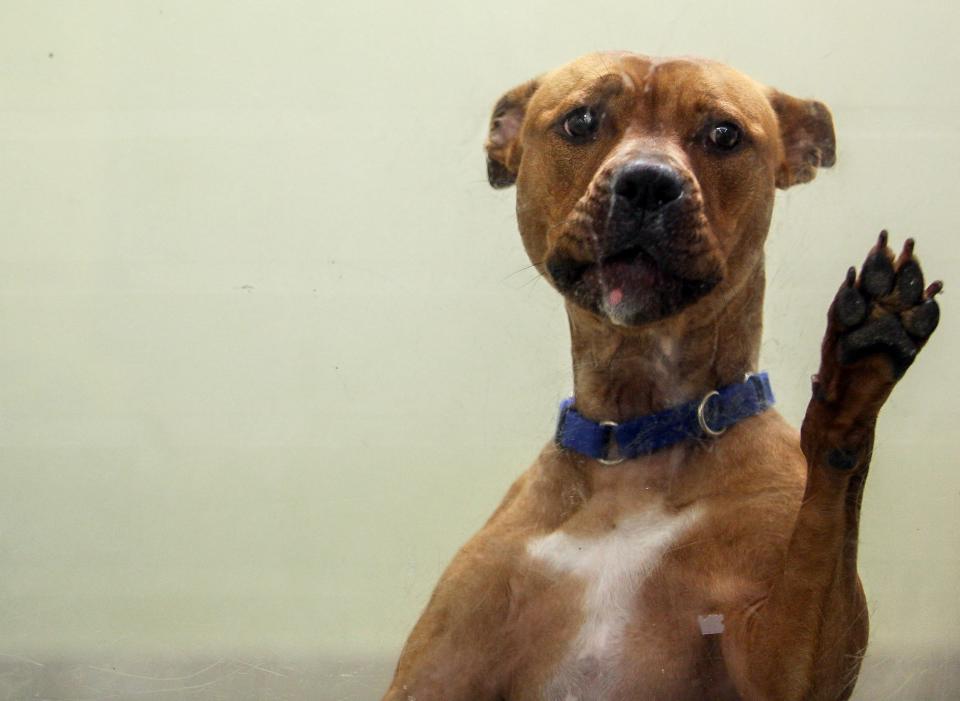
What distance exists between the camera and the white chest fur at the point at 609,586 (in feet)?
5.57

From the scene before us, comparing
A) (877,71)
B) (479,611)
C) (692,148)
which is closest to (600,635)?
(479,611)

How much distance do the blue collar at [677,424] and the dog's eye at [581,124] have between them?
43 cm

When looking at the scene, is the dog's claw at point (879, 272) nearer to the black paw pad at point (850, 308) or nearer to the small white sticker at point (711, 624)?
the black paw pad at point (850, 308)

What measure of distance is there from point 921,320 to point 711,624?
52cm

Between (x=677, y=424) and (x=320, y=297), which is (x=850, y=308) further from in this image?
(x=320, y=297)

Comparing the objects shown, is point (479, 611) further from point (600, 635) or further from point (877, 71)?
point (877, 71)

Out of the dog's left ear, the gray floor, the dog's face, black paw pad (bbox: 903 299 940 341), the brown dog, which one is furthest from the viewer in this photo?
the gray floor

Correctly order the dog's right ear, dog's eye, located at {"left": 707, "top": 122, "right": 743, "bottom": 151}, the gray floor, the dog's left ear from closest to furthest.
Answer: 1. dog's eye, located at {"left": 707, "top": 122, "right": 743, "bottom": 151}
2. the dog's left ear
3. the dog's right ear
4. the gray floor

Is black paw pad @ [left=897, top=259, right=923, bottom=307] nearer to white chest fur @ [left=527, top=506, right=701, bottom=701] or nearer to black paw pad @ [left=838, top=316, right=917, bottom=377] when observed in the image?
black paw pad @ [left=838, top=316, right=917, bottom=377]

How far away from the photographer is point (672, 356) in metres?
1.82

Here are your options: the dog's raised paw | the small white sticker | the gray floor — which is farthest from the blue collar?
the gray floor

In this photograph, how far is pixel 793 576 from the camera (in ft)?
4.94

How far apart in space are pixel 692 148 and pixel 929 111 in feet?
1.70

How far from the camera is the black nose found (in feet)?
5.30
